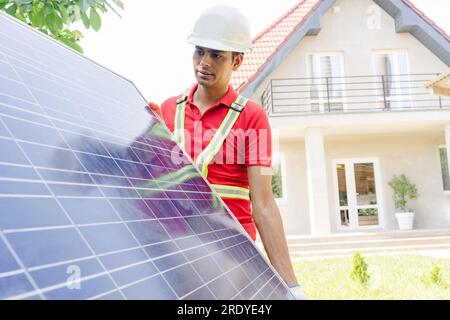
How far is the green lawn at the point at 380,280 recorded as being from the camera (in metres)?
5.92

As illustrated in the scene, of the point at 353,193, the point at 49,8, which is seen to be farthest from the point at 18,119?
the point at 353,193

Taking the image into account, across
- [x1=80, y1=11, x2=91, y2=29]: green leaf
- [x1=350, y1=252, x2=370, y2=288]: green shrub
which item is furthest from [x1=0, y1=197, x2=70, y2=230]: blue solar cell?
[x1=350, y1=252, x2=370, y2=288]: green shrub

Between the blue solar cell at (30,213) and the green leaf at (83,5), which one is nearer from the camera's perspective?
the blue solar cell at (30,213)

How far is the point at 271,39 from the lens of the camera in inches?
551

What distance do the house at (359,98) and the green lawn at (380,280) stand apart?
4619 millimetres

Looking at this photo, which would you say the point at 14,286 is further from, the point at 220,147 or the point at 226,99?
the point at 226,99

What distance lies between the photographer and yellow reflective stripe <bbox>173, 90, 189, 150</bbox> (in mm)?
1924

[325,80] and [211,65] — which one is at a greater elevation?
[325,80]

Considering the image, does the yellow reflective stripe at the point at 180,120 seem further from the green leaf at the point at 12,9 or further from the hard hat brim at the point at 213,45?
the green leaf at the point at 12,9

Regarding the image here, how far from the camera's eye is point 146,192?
0.92m

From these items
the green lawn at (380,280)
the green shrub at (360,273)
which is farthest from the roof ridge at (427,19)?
the green shrub at (360,273)

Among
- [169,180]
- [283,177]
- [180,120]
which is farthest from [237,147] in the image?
[283,177]

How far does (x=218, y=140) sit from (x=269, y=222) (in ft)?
1.36
